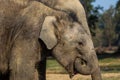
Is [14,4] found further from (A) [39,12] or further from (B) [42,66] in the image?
(B) [42,66]

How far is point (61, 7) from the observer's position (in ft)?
27.1

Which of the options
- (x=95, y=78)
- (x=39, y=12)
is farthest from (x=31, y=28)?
(x=95, y=78)

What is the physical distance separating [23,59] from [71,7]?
5.48 feet

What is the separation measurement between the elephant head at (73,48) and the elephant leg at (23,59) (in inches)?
14.0

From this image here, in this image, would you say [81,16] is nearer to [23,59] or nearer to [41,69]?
[41,69]

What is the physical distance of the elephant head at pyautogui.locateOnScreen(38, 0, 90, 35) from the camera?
26.1 feet

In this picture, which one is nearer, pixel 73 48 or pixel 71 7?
pixel 73 48

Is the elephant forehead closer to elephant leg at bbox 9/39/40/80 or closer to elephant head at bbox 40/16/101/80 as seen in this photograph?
elephant head at bbox 40/16/101/80

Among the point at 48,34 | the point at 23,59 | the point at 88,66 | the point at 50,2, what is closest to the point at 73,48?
the point at 88,66

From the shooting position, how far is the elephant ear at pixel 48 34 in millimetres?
7230

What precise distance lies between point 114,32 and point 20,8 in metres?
88.3

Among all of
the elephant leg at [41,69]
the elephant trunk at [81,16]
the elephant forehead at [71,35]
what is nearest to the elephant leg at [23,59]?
the elephant leg at [41,69]

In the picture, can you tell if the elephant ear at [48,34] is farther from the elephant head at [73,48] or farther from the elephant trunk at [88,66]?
the elephant trunk at [88,66]

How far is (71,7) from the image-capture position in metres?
8.32
